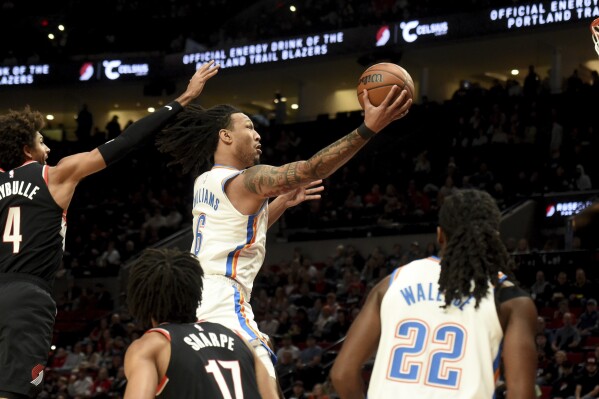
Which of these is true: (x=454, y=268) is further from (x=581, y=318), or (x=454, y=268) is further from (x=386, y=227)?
(x=386, y=227)

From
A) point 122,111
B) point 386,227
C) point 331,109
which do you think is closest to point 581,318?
point 386,227

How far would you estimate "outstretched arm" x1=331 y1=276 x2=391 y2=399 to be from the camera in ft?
13.2

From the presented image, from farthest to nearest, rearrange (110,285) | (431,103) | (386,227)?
(431,103) → (110,285) → (386,227)

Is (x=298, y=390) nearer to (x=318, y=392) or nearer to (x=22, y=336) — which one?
(x=318, y=392)

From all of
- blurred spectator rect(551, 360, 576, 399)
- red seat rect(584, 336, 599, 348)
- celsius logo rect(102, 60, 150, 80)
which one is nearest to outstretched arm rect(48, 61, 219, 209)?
blurred spectator rect(551, 360, 576, 399)

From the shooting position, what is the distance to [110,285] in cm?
2272

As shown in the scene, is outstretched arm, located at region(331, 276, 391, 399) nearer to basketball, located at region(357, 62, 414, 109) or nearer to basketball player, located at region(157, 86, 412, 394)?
basketball player, located at region(157, 86, 412, 394)

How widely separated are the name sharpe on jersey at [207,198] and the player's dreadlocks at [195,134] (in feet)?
1.21

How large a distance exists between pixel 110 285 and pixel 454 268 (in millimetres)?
19415

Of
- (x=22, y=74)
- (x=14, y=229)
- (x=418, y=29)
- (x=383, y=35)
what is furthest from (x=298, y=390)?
(x=22, y=74)

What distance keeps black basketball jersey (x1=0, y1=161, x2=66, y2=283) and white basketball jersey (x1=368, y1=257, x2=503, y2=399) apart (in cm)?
211

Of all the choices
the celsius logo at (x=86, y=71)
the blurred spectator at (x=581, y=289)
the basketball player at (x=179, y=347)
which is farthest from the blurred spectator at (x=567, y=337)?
the celsius logo at (x=86, y=71)

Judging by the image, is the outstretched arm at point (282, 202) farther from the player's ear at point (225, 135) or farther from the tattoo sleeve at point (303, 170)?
the tattoo sleeve at point (303, 170)

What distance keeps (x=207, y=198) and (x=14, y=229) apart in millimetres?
1047
